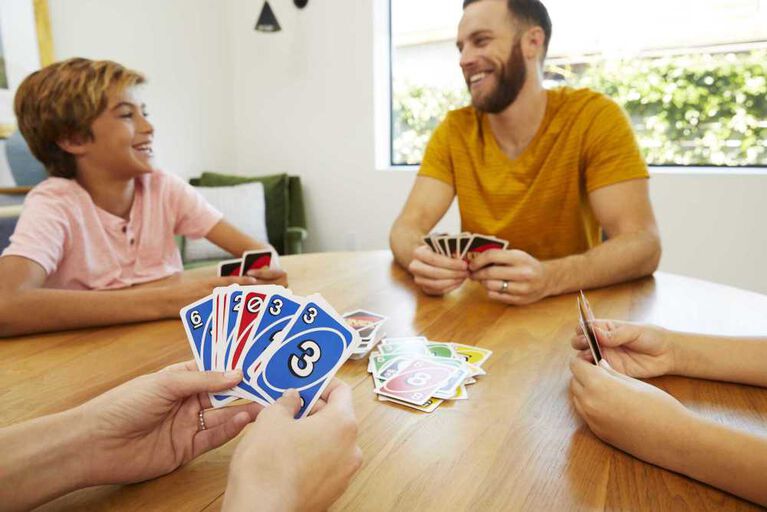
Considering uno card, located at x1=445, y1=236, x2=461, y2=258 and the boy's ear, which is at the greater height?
the boy's ear

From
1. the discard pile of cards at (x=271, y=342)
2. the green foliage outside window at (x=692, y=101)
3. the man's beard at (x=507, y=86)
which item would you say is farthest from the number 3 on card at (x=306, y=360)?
the green foliage outside window at (x=692, y=101)

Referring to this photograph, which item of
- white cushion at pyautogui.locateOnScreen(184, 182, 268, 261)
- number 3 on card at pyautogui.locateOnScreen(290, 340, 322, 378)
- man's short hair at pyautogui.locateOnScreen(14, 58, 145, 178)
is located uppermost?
man's short hair at pyautogui.locateOnScreen(14, 58, 145, 178)

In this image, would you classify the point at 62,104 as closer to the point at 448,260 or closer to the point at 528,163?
the point at 448,260

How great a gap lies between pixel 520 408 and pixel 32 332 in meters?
1.11

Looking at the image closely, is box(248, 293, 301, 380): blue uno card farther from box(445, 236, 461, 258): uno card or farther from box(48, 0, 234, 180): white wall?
box(48, 0, 234, 180): white wall

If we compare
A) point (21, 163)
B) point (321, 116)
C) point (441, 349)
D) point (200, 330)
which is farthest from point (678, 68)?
point (21, 163)

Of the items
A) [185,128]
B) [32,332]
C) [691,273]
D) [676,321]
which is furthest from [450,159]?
[185,128]

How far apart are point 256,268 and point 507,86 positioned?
1207mm

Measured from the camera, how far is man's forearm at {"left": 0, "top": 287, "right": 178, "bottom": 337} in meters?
1.13

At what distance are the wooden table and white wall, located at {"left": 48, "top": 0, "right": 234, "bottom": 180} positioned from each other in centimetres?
288

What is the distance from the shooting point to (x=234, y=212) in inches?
141

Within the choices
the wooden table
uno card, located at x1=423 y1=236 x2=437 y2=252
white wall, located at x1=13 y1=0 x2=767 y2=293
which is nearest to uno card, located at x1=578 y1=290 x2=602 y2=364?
the wooden table

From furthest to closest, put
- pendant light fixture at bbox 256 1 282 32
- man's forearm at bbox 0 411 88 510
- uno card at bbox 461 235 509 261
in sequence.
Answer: pendant light fixture at bbox 256 1 282 32, uno card at bbox 461 235 509 261, man's forearm at bbox 0 411 88 510

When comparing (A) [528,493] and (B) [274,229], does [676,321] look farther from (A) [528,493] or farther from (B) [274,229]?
(B) [274,229]
